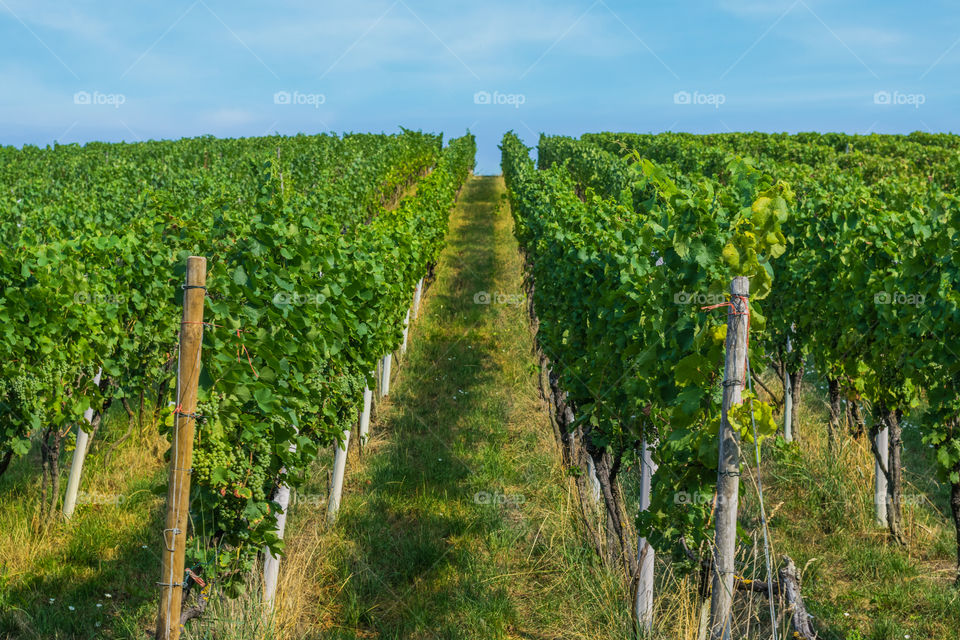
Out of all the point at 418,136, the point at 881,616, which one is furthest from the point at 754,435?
the point at 418,136

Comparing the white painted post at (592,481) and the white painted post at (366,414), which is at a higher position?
the white painted post at (366,414)

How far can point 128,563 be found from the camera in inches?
225

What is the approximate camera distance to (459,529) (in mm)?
6324

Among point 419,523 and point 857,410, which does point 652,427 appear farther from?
point 857,410

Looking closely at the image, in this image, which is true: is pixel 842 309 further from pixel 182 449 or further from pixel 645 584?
pixel 182 449

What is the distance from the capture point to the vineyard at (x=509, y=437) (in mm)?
3783

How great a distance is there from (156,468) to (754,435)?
19.9 feet

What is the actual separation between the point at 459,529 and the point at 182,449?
3228mm

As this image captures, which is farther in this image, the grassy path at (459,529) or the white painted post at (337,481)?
the white painted post at (337,481)

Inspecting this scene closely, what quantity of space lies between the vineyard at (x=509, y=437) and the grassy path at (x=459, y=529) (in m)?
0.03

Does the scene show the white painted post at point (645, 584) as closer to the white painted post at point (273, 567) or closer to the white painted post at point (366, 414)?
the white painted post at point (273, 567)

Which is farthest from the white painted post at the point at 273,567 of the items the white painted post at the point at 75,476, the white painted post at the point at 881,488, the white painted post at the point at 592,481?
the white painted post at the point at 881,488

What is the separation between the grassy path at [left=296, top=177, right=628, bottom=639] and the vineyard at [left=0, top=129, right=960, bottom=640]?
0.03 meters

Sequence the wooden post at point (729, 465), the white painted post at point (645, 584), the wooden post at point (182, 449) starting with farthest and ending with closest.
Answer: the white painted post at point (645, 584) → the wooden post at point (182, 449) → the wooden post at point (729, 465)
